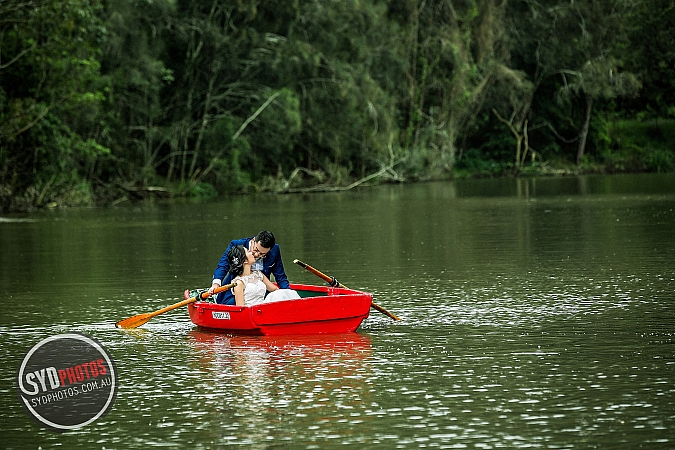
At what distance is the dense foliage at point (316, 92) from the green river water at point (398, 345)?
1738cm

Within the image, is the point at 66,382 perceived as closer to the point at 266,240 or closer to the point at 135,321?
the point at 135,321

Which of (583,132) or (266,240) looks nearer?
(266,240)

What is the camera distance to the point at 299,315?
13.7 m

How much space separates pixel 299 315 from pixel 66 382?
303cm

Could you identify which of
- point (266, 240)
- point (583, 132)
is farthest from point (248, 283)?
point (583, 132)

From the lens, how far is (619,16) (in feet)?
248

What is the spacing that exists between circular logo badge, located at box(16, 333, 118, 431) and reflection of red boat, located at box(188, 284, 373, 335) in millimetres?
1481

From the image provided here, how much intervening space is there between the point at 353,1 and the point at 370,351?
164 ft

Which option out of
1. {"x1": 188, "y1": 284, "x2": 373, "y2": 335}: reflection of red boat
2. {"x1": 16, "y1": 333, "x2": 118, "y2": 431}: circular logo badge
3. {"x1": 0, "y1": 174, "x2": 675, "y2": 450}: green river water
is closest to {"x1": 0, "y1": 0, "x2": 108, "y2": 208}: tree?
{"x1": 0, "y1": 174, "x2": 675, "y2": 450}: green river water

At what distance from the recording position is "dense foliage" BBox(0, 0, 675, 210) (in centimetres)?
4653

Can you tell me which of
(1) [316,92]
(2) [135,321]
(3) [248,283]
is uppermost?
(1) [316,92]

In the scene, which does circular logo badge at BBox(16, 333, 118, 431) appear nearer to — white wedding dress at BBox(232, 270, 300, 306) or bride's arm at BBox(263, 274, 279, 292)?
white wedding dress at BBox(232, 270, 300, 306)

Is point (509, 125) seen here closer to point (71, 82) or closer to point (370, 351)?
point (71, 82)

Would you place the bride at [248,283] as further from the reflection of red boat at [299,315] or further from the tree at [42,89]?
the tree at [42,89]
